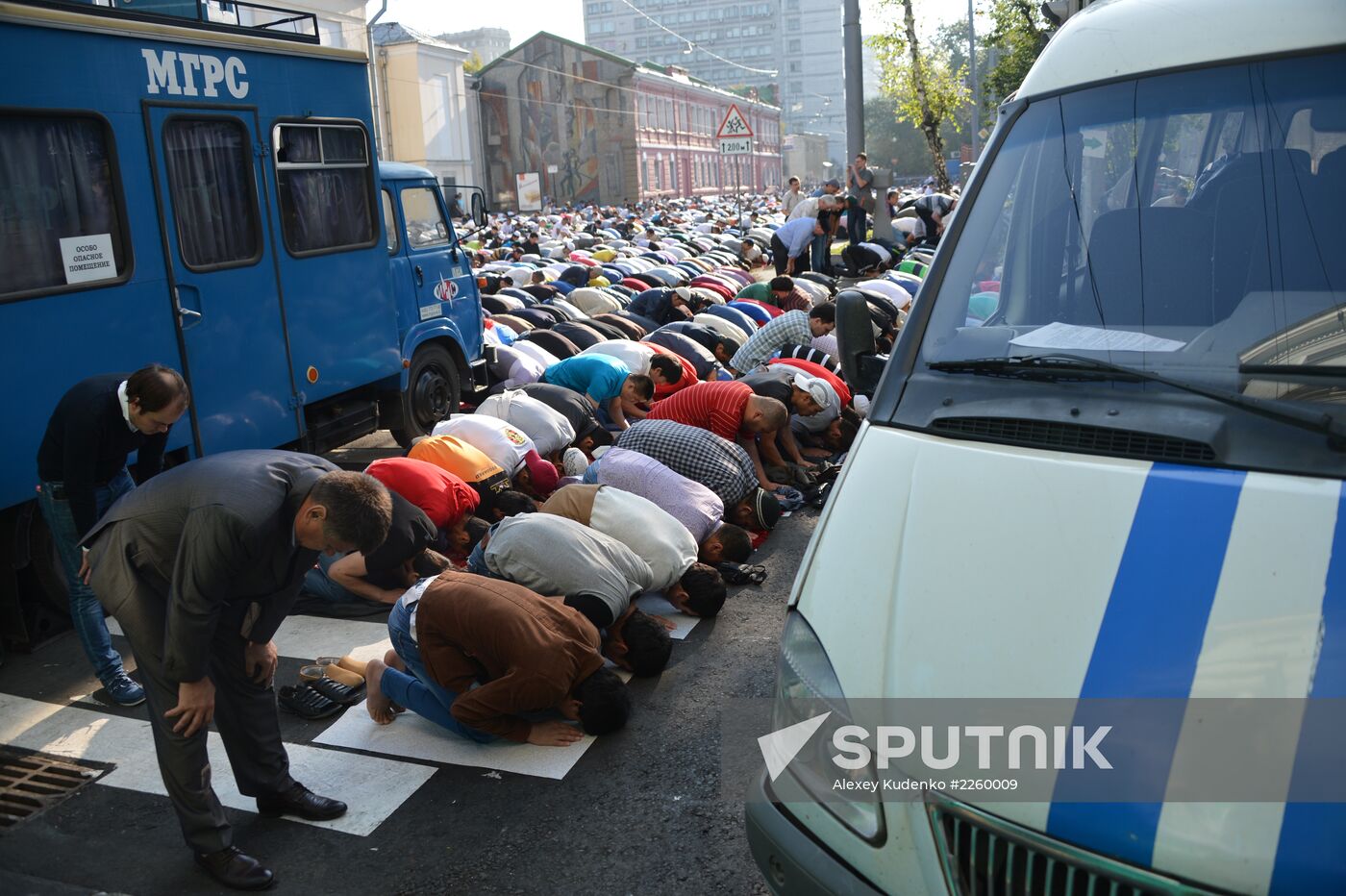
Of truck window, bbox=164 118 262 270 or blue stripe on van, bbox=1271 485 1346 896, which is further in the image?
truck window, bbox=164 118 262 270

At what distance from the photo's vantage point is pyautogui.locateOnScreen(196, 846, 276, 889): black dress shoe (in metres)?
3.62

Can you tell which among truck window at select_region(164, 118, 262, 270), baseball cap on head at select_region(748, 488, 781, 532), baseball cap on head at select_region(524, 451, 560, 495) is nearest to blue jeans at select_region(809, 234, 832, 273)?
baseball cap on head at select_region(524, 451, 560, 495)

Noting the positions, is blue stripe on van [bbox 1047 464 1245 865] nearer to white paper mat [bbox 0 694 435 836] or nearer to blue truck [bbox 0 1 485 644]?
white paper mat [bbox 0 694 435 836]

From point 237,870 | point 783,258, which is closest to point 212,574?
point 237,870

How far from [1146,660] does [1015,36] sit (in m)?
26.8

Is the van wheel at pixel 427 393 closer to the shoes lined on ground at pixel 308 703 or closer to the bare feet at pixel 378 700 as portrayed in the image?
the shoes lined on ground at pixel 308 703

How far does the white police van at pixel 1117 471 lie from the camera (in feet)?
6.23

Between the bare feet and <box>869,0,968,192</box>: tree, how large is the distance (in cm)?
2652

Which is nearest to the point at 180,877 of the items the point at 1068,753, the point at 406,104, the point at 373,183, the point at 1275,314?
the point at 1068,753

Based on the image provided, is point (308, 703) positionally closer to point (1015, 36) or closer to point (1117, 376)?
point (1117, 376)

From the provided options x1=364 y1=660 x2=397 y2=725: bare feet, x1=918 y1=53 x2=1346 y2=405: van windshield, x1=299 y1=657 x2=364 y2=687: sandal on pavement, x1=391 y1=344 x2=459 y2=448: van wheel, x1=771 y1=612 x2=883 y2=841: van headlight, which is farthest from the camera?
x1=391 y1=344 x2=459 y2=448: van wheel

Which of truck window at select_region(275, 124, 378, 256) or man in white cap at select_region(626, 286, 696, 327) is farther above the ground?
truck window at select_region(275, 124, 378, 256)

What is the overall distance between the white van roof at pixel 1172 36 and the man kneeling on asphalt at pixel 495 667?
2631 mm

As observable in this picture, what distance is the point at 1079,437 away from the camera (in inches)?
94.3
